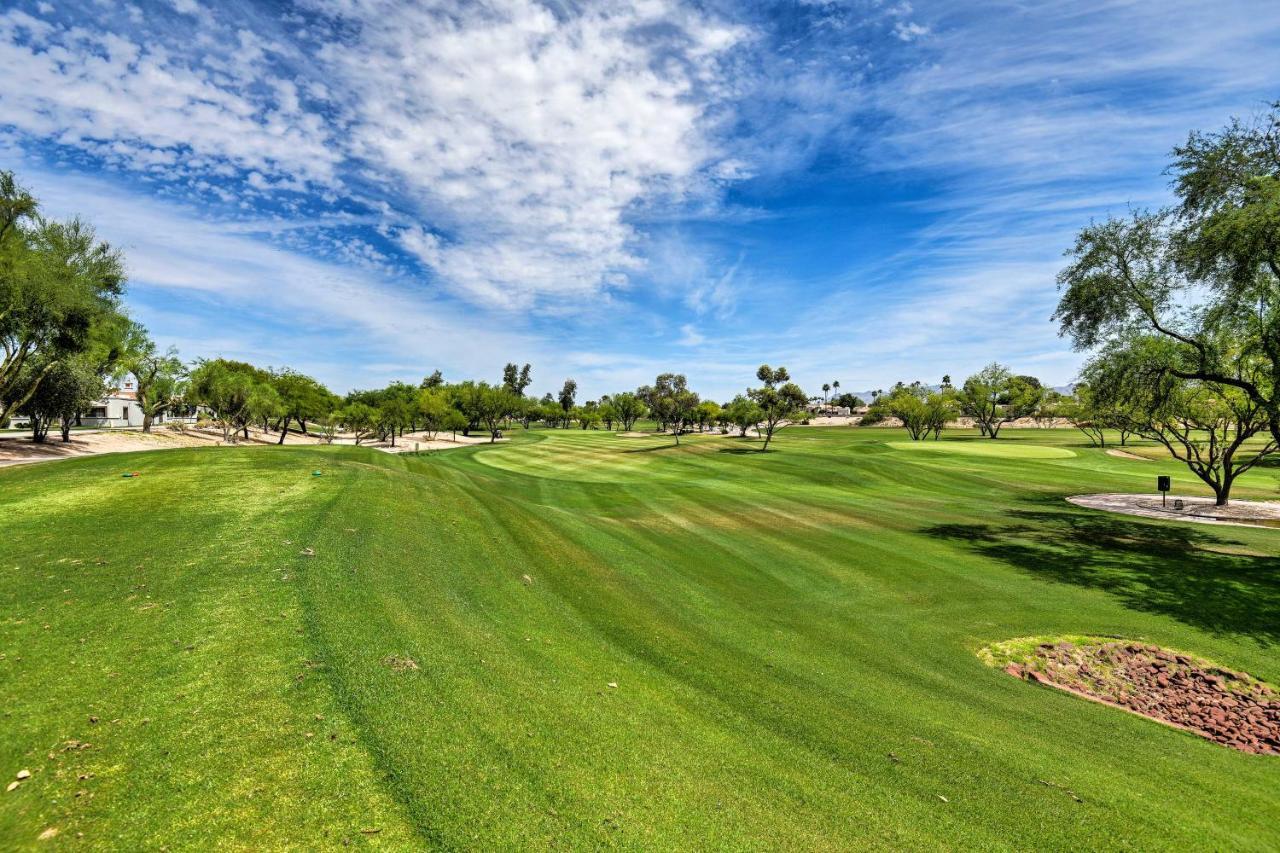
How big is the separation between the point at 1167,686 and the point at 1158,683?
0.13 meters

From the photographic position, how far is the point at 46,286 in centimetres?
2580

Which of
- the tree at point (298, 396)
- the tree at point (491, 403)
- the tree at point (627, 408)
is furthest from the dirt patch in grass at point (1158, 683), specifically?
the tree at point (627, 408)

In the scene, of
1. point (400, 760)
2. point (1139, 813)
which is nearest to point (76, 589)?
point (400, 760)

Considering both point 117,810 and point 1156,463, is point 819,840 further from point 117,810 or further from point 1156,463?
point 1156,463

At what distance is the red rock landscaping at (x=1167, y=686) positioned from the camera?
854 centimetres

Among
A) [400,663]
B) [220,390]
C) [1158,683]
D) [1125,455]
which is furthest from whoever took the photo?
[1125,455]

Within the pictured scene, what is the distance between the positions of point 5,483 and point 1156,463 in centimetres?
8161

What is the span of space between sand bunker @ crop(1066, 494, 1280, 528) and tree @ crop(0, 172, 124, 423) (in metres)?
59.3

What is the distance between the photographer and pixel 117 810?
3.83 meters

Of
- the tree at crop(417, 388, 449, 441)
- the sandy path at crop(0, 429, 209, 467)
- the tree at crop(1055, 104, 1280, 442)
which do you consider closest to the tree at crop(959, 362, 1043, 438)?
the tree at crop(1055, 104, 1280, 442)

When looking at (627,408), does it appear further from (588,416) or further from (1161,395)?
(1161,395)

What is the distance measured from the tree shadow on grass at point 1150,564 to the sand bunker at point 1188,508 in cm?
288

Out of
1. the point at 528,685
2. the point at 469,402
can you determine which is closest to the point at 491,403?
the point at 469,402

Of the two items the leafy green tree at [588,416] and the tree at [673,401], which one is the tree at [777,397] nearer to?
the tree at [673,401]
